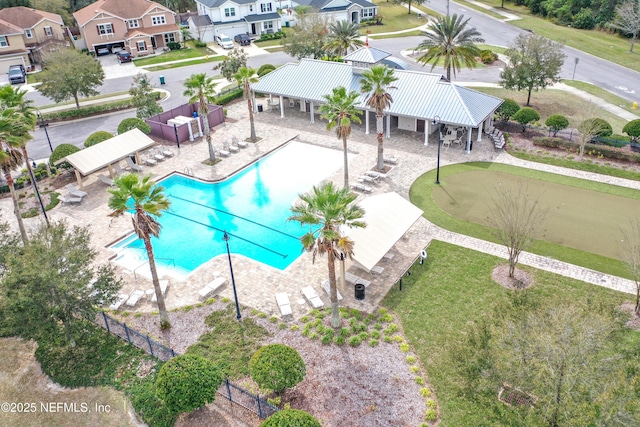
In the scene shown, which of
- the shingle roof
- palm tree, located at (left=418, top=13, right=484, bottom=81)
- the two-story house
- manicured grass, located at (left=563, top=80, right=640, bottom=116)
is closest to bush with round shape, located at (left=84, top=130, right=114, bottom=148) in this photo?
the shingle roof

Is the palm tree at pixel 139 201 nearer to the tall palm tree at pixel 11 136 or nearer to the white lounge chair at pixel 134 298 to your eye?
the white lounge chair at pixel 134 298

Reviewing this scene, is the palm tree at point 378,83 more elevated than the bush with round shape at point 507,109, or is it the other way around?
the palm tree at point 378,83

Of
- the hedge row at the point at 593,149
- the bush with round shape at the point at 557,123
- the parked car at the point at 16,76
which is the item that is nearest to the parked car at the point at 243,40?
the parked car at the point at 16,76

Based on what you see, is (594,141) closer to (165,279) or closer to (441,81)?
(441,81)

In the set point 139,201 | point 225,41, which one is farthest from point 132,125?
point 225,41

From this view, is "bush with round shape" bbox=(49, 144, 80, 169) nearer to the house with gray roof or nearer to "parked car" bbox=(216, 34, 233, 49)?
the house with gray roof

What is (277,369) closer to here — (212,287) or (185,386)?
(185,386)

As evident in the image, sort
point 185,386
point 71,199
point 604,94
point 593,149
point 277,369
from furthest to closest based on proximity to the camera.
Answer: point 604,94 → point 593,149 → point 71,199 → point 277,369 → point 185,386
